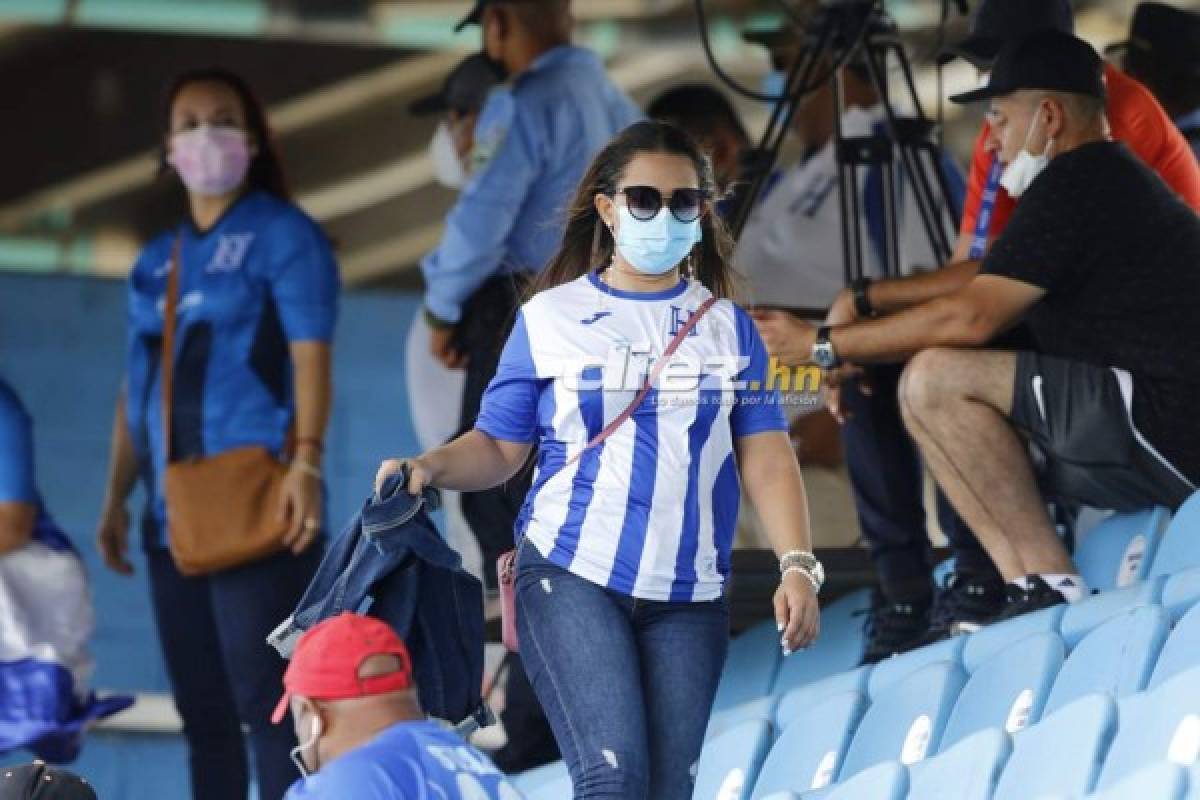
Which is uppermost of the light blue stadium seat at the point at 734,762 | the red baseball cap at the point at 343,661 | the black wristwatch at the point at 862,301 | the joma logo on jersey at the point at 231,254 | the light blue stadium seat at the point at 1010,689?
the joma logo on jersey at the point at 231,254

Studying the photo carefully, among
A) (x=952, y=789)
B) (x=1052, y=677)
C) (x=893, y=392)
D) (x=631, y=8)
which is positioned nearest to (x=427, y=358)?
(x=893, y=392)

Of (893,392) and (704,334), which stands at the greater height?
(704,334)

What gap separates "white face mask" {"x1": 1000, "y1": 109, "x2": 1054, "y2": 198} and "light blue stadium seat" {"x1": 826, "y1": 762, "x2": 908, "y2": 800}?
5.36ft

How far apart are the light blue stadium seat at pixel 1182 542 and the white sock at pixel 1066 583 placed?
0.60 ft

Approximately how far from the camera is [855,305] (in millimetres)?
5254

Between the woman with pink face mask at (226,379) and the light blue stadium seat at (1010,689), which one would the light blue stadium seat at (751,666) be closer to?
the woman with pink face mask at (226,379)

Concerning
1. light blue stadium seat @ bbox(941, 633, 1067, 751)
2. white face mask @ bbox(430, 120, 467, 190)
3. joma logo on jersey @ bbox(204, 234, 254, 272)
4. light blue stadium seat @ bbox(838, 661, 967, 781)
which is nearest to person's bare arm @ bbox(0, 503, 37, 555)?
joma logo on jersey @ bbox(204, 234, 254, 272)

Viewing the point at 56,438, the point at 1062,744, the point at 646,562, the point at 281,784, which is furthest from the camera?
the point at 56,438

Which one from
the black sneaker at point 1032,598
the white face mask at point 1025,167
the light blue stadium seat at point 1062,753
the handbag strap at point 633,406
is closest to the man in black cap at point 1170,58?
the white face mask at point 1025,167

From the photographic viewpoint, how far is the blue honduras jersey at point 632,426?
151 inches

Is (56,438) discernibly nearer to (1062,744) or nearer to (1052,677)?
(1052,677)

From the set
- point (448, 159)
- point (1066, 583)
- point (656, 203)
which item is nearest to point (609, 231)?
point (656, 203)

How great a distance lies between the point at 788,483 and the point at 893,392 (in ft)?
5.22

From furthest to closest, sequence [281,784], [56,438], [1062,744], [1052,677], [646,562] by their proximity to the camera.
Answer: [56,438] < [281,784] < [1052,677] < [646,562] < [1062,744]
